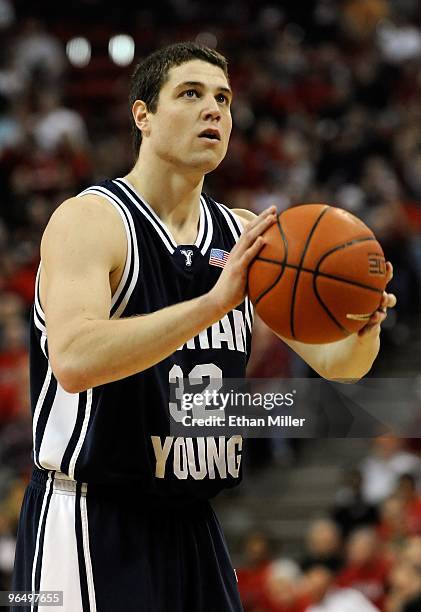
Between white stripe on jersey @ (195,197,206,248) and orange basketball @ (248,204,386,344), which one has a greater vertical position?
white stripe on jersey @ (195,197,206,248)

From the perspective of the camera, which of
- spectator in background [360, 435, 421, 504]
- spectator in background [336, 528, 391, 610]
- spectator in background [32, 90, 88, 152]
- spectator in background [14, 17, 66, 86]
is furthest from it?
spectator in background [14, 17, 66, 86]

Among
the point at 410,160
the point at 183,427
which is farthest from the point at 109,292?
the point at 410,160

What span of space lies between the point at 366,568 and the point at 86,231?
5010 mm

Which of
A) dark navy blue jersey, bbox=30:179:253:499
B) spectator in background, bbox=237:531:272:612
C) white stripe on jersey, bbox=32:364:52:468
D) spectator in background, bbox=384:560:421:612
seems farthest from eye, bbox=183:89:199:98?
spectator in background, bbox=237:531:272:612

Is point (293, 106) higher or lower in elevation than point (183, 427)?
higher

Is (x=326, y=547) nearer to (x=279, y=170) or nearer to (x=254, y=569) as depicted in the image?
(x=254, y=569)

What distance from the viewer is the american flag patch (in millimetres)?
3801

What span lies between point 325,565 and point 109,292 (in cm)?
526

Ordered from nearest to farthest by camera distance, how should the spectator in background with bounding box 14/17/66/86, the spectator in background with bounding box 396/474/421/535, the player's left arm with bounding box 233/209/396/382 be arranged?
the player's left arm with bounding box 233/209/396/382
the spectator in background with bounding box 396/474/421/535
the spectator in background with bounding box 14/17/66/86

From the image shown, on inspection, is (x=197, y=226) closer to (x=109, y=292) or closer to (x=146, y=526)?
(x=109, y=292)

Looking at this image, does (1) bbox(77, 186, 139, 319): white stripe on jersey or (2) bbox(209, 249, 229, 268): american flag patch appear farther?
(2) bbox(209, 249, 229, 268): american flag patch

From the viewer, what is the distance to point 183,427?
3.58m

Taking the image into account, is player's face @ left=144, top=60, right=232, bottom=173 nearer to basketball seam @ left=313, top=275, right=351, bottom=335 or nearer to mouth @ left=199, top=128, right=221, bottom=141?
mouth @ left=199, top=128, right=221, bottom=141

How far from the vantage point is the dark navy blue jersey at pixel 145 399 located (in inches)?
138
